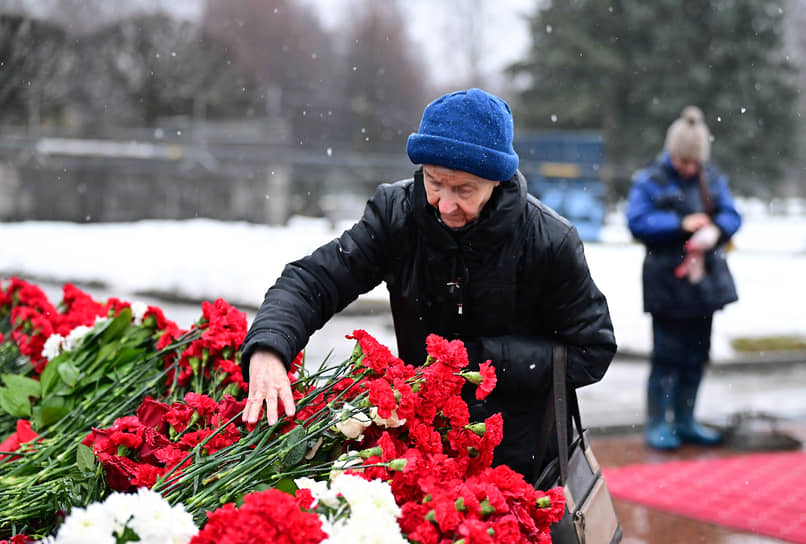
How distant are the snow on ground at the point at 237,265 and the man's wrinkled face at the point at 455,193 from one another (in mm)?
7443

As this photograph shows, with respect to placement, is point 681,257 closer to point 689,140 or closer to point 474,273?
point 689,140

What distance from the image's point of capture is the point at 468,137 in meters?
1.88

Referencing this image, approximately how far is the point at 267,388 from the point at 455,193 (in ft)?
1.91

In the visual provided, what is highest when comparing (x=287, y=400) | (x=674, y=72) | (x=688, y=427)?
(x=674, y=72)

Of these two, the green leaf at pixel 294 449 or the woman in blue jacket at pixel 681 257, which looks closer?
the green leaf at pixel 294 449

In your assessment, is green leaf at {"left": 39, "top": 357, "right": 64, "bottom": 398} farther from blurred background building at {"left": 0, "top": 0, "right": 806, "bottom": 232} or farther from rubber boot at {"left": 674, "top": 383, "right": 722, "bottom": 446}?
blurred background building at {"left": 0, "top": 0, "right": 806, "bottom": 232}

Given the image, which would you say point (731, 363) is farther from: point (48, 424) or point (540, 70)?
point (540, 70)

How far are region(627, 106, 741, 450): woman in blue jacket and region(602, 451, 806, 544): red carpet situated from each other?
0.47 metres

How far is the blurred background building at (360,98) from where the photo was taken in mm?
16984

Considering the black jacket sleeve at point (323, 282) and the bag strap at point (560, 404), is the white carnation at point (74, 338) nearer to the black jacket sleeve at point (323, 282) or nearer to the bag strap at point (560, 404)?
the black jacket sleeve at point (323, 282)

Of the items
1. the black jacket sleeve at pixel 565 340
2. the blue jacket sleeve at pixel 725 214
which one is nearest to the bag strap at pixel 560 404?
the black jacket sleeve at pixel 565 340

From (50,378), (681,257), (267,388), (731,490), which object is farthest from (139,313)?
(681,257)

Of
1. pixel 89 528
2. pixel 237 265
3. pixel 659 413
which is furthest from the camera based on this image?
pixel 237 265

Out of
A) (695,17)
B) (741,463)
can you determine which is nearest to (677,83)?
(695,17)
